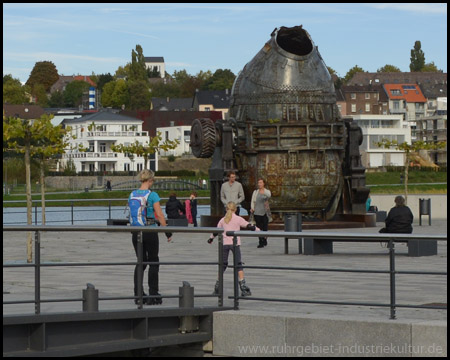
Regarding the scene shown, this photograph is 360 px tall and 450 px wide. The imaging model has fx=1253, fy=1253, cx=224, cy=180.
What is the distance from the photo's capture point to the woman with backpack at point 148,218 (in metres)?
14.8

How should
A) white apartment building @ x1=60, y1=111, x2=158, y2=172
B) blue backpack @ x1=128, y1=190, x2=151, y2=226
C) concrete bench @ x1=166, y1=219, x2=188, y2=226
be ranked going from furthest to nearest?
white apartment building @ x1=60, y1=111, x2=158, y2=172, concrete bench @ x1=166, y1=219, x2=188, y2=226, blue backpack @ x1=128, y1=190, x2=151, y2=226

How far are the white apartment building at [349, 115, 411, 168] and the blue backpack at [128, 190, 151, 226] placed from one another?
130m

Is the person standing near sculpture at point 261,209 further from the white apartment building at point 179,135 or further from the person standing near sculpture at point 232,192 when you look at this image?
the white apartment building at point 179,135

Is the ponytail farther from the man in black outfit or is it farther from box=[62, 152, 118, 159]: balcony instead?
box=[62, 152, 118, 159]: balcony

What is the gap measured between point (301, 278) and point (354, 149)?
19.5 m

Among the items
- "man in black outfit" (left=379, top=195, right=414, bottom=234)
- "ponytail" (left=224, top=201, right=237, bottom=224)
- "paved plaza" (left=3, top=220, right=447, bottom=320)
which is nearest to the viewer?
"paved plaza" (left=3, top=220, right=447, bottom=320)

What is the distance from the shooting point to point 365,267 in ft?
49.9

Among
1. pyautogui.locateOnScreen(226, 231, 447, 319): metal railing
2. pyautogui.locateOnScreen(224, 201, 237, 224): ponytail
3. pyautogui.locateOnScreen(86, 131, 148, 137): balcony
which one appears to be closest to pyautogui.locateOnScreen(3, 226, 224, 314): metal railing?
pyautogui.locateOnScreen(226, 231, 447, 319): metal railing

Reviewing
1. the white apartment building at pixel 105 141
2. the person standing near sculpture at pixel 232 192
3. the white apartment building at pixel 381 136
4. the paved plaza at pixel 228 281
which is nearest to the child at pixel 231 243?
the paved plaza at pixel 228 281

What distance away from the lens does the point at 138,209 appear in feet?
50.8

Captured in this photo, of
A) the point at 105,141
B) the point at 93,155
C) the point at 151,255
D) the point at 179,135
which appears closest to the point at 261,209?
the point at 151,255

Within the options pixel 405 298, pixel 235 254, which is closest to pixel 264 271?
pixel 235 254

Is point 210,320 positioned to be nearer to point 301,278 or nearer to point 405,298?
point 301,278

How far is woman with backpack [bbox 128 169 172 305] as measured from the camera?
14758mm
